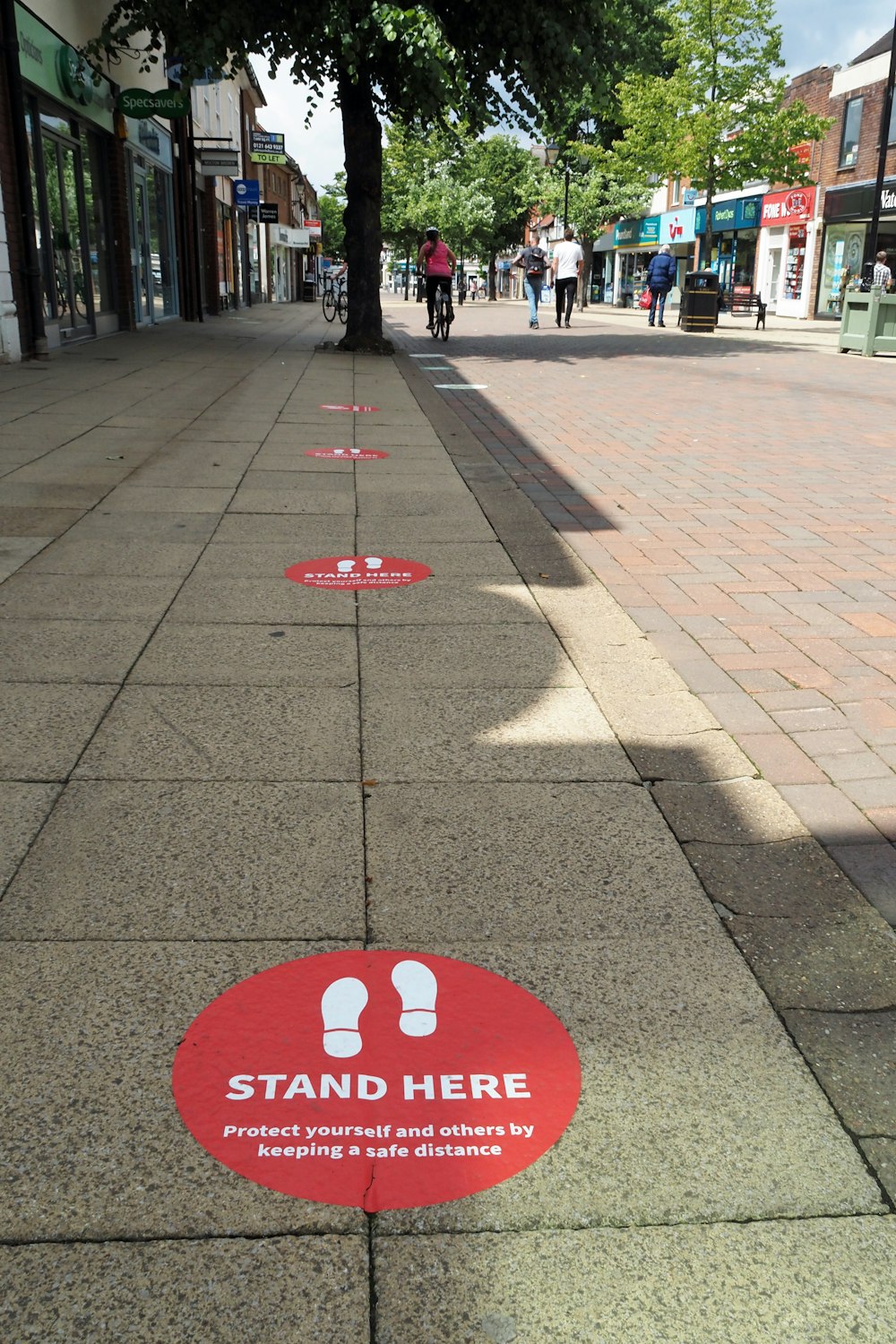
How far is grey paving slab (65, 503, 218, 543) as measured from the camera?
6.22 meters

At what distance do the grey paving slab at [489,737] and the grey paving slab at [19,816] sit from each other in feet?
2.92

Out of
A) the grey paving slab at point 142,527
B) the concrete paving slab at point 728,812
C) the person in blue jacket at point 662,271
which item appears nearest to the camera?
the concrete paving slab at point 728,812

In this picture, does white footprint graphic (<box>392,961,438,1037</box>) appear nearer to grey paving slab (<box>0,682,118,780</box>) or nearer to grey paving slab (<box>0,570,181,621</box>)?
grey paving slab (<box>0,682,118,780</box>)

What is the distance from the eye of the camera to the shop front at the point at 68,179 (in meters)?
15.5

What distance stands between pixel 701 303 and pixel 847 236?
42.2 ft

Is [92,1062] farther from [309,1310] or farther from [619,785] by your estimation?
[619,785]

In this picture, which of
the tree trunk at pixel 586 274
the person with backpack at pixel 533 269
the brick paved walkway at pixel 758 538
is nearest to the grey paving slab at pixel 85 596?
the brick paved walkway at pixel 758 538

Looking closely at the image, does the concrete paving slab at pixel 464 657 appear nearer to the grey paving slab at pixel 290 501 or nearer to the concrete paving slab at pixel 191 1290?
the grey paving slab at pixel 290 501

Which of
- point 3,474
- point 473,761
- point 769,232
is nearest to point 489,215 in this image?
point 769,232

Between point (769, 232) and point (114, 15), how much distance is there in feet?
115

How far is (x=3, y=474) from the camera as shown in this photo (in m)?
7.77

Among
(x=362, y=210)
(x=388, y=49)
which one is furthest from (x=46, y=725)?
(x=362, y=210)

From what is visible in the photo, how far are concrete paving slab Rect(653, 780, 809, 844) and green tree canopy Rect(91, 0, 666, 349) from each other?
12526 mm

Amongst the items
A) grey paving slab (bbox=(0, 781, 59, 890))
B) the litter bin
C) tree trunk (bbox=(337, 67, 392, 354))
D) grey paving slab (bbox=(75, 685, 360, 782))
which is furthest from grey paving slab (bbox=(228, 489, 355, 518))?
the litter bin
